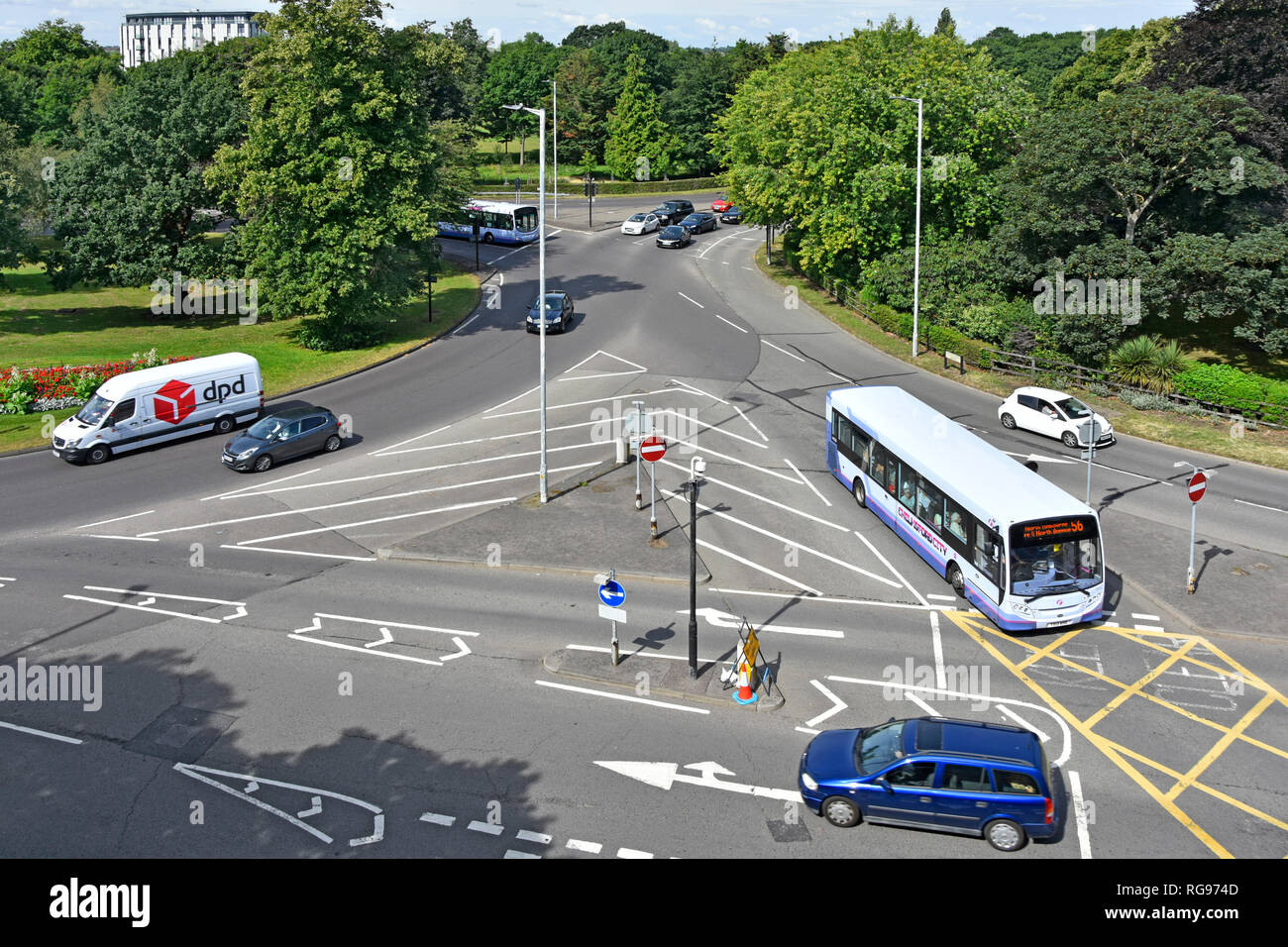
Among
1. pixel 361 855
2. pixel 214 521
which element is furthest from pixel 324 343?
pixel 361 855

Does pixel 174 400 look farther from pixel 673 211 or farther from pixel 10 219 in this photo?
pixel 673 211

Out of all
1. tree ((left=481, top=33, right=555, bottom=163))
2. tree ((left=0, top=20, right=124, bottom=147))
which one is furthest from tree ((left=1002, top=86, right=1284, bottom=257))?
tree ((left=481, top=33, right=555, bottom=163))

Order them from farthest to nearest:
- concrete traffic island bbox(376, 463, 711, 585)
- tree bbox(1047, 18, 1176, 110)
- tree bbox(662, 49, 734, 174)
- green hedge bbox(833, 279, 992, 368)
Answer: tree bbox(662, 49, 734, 174) → tree bbox(1047, 18, 1176, 110) → green hedge bbox(833, 279, 992, 368) → concrete traffic island bbox(376, 463, 711, 585)

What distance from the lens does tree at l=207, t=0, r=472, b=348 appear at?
143 ft

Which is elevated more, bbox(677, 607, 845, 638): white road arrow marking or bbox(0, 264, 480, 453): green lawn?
bbox(0, 264, 480, 453): green lawn

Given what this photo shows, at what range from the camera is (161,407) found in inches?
1400

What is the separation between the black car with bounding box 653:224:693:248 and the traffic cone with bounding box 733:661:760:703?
2143 inches

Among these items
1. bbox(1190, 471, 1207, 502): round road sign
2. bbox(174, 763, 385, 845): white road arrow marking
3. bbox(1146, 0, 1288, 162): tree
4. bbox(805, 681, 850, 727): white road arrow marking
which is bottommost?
bbox(174, 763, 385, 845): white road arrow marking

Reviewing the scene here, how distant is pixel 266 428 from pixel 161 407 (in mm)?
4317

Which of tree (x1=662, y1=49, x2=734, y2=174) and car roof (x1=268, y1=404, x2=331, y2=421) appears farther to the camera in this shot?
tree (x1=662, y1=49, x2=734, y2=174)

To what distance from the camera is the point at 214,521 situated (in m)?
30.1

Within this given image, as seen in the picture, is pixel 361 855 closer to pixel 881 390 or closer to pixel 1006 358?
pixel 881 390

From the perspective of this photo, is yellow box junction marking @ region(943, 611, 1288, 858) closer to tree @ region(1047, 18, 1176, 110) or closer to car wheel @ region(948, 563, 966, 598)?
car wheel @ region(948, 563, 966, 598)

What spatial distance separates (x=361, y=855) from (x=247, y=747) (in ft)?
14.4
